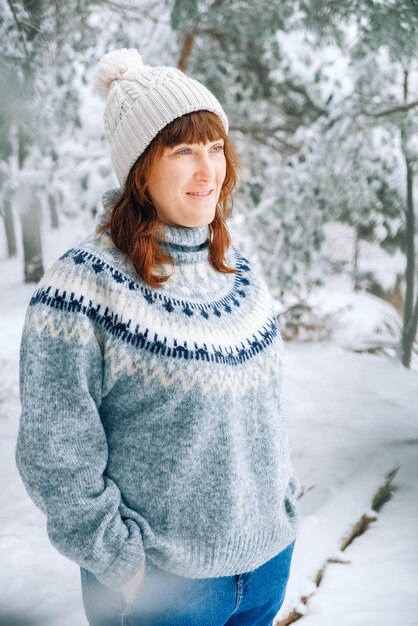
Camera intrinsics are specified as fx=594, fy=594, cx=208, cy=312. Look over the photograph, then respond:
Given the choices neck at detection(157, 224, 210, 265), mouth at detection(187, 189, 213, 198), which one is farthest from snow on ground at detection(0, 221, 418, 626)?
mouth at detection(187, 189, 213, 198)

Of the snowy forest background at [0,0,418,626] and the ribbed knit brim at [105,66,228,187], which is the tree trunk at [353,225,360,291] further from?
the ribbed knit brim at [105,66,228,187]

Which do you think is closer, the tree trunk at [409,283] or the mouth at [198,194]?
the mouth at [198,194]

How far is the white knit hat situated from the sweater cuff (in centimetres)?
72

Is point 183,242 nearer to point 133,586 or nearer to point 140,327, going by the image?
point 140,327

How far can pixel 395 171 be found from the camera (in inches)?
175

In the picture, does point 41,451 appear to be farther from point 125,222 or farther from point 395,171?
point 395,171

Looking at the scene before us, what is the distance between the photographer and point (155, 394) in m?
1.10

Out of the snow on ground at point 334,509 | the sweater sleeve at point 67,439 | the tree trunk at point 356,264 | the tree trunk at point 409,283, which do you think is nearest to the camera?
the sweater sleeve at point 67,439

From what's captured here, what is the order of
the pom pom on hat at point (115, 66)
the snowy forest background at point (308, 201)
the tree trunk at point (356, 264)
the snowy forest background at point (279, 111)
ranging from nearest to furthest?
the pom pom on hat at point (115, 66) → the snowy forest background at point (308, 201) → the snowy forest background at point (279, 111) → the tree trunk at point (356, 264)

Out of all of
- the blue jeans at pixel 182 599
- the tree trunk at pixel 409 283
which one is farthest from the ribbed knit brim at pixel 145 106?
the tree trunk at pixel 409 283

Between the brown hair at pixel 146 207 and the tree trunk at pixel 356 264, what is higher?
the brown hair at pixel 146 207

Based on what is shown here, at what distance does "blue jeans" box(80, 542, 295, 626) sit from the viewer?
1.14 m

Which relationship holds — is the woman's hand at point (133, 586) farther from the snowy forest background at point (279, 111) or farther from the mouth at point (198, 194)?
the snowy forest background at point (279, 111)

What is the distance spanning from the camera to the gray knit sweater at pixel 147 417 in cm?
104
